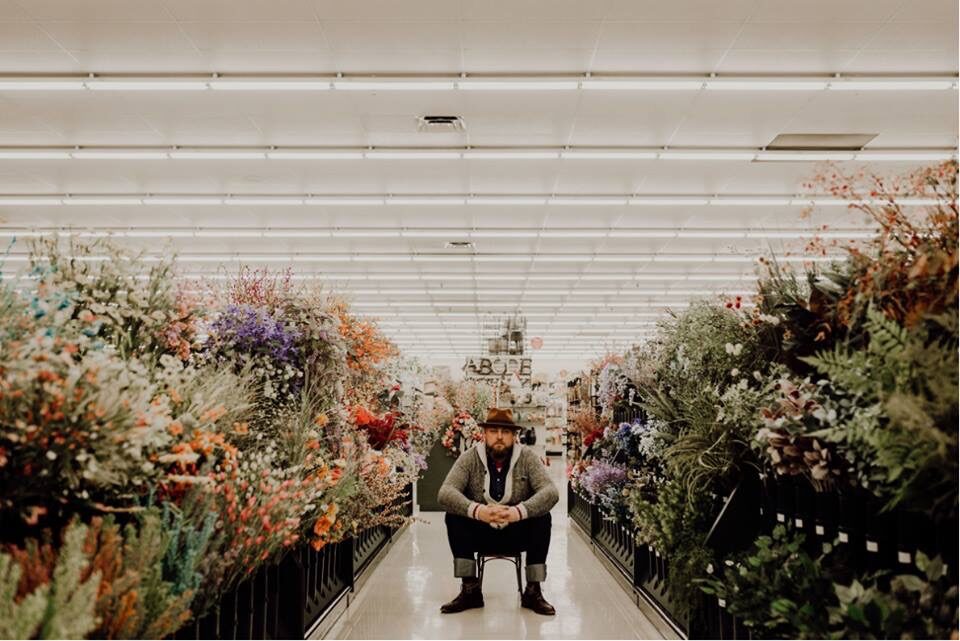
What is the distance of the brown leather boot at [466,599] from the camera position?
456cm

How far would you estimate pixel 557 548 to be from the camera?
680 centimetres

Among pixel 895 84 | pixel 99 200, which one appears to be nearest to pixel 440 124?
pixel 895 84

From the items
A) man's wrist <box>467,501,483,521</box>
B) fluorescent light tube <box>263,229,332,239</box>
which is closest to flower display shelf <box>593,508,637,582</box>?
man's wrist <box>467,501,483,521</box>

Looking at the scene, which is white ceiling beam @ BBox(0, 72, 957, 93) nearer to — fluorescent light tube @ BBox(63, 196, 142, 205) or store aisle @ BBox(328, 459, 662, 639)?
fluorescent light tube @ BBox(63, 196, 142, 205)

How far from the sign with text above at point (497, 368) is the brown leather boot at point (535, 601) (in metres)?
7.71

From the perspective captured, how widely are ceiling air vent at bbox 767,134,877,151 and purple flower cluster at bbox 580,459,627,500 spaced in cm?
471

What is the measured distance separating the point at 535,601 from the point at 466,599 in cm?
43

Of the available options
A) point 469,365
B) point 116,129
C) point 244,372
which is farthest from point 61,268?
point 469,365

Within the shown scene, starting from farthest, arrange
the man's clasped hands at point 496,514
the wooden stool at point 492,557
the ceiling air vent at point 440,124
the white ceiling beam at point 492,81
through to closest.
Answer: the ceiling air vent at point 440,124 → the white ceiling beam at point 492,81 → the wooden stool at point 492,557 → the man's clasped hands at point 496,514

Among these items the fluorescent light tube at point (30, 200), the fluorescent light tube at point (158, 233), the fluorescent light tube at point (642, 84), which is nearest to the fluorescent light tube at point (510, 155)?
the fluorescent light tube at point (642, 84)

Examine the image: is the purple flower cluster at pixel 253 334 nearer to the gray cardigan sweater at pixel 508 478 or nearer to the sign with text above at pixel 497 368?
the gray cardigan sweater at pixel 508 478

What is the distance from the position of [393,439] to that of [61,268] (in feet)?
9.68

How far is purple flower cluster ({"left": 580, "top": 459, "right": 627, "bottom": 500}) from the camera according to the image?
17.0ft

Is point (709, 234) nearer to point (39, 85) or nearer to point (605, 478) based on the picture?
point (605, 478)
